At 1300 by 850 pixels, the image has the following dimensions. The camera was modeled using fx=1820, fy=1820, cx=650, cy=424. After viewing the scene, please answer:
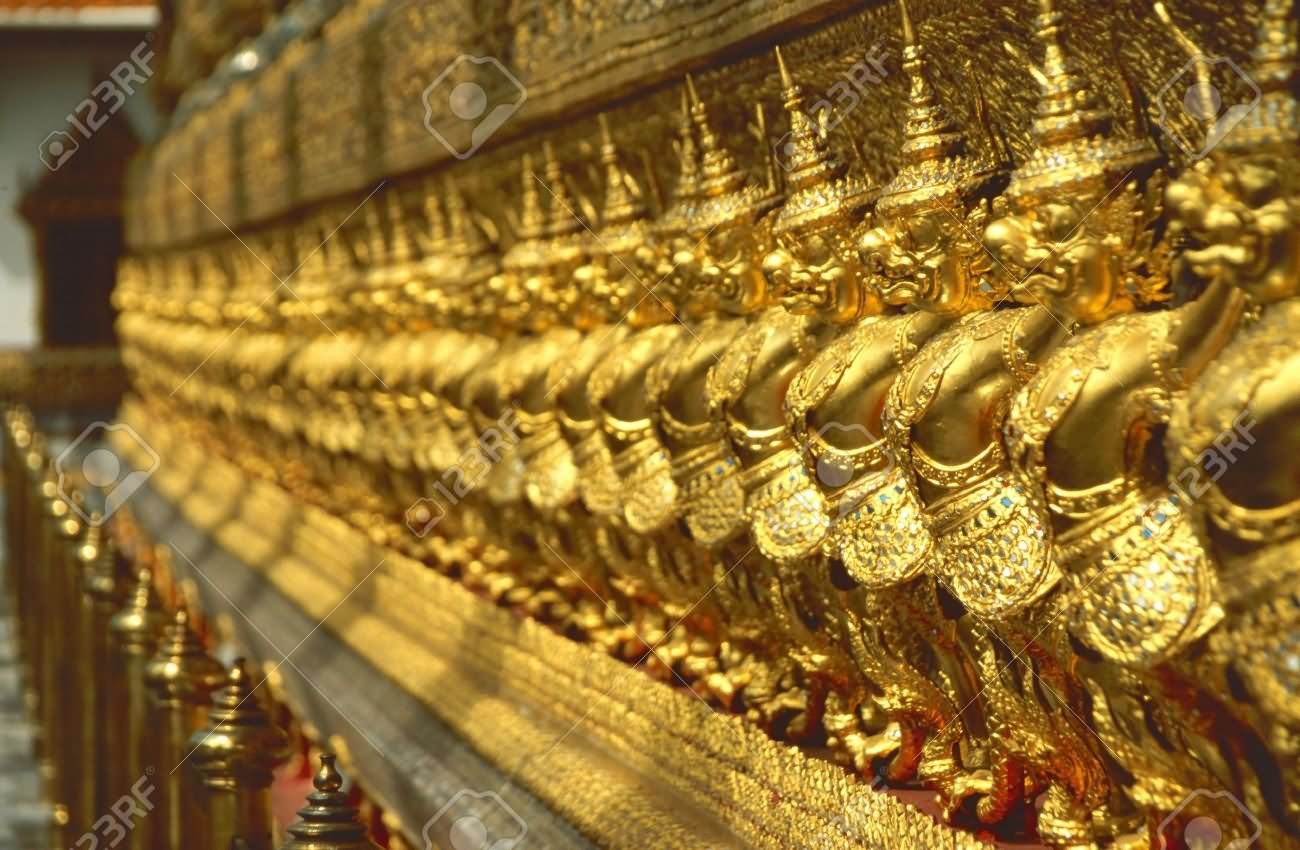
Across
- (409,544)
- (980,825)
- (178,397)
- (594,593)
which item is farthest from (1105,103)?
(178,397)

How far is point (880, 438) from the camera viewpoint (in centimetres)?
203

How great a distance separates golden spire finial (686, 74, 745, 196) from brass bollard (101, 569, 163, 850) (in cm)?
102

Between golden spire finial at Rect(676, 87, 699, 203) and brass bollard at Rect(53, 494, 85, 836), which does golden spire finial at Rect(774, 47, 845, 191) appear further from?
brass bollard at Rect(53, 494, 85, 836)

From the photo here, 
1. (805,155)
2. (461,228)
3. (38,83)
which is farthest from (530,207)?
(38,83)

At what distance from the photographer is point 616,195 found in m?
2.91

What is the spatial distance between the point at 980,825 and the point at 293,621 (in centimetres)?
281

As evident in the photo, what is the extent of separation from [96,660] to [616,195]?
55.0 inches

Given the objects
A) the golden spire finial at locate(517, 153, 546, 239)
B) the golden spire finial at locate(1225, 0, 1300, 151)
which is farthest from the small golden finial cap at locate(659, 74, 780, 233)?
the golden spire finial at locate(1225, 0, 1300, 151)

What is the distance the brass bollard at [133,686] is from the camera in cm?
266

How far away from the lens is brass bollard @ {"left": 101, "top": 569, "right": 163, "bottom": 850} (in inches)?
105

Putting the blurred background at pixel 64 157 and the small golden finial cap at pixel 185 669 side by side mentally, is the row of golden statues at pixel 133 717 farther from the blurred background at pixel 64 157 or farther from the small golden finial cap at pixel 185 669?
the blurred background at pixel 64 157

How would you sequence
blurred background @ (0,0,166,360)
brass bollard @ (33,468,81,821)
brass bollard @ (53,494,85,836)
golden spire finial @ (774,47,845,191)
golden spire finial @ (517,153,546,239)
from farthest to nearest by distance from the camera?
blurred background @ (0,0,166,360)
brass bollard @ (33,468,81,821)
brass bollard @ (53,494,85,836)
golden spire finial @ (517,153,546,239)
golden spire finial @ (774,47,845,191)

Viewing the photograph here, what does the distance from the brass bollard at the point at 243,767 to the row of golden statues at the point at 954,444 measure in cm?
65

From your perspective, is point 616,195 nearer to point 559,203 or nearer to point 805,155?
point 559,203
